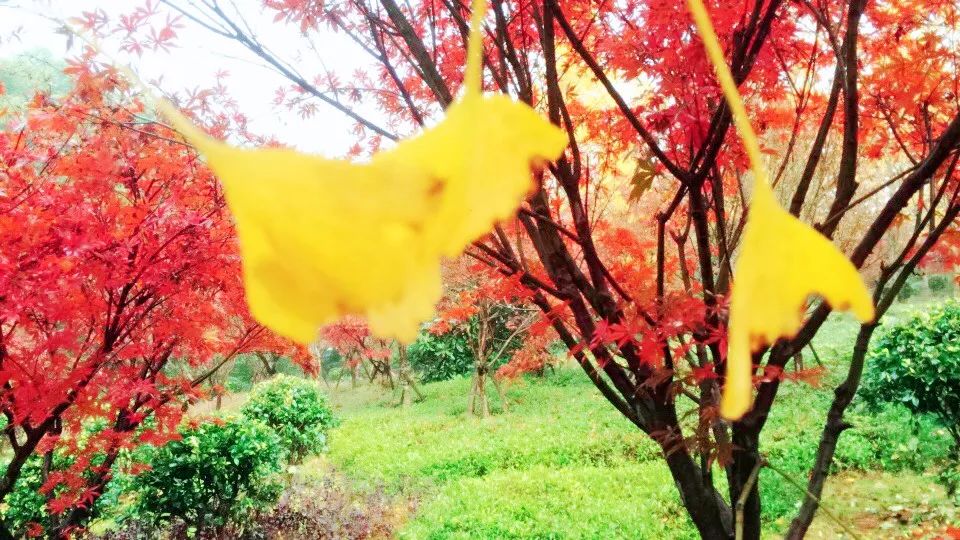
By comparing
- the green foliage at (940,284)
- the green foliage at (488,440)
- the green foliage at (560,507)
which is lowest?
the green foliage at (560,507)

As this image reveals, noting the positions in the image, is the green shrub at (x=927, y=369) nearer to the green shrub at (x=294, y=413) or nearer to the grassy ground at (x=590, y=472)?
the grassy ground at (x=590, y=472)

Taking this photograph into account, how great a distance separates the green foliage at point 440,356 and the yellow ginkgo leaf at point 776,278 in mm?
14856

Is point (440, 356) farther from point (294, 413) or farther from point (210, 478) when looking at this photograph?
point (210, 478)

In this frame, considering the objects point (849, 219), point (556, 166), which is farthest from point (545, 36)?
point (849, 219)

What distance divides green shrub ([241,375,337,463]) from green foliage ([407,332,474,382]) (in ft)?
17.3

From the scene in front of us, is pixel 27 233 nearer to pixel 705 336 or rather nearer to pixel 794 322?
pixel 705 336

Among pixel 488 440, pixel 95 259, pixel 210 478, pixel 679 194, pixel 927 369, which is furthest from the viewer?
pixel 488 440

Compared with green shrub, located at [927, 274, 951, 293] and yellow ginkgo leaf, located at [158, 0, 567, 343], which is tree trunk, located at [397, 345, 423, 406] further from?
green shrub, located at [927, 274, 951, 293]

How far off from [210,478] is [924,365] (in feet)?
22.2

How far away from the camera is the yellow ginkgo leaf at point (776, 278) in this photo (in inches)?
8.4

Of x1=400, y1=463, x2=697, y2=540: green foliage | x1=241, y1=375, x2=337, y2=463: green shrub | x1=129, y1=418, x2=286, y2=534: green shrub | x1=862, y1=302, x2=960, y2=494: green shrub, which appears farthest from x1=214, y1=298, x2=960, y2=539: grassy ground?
x1=129, y1=418, x2=286, y2=534: green shrub

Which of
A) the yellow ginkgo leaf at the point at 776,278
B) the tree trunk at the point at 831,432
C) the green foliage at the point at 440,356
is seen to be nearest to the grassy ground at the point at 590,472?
the tree trunk at the point at 831,432

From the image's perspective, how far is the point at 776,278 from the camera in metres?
0.23

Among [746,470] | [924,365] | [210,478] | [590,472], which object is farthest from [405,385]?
[746,470]
